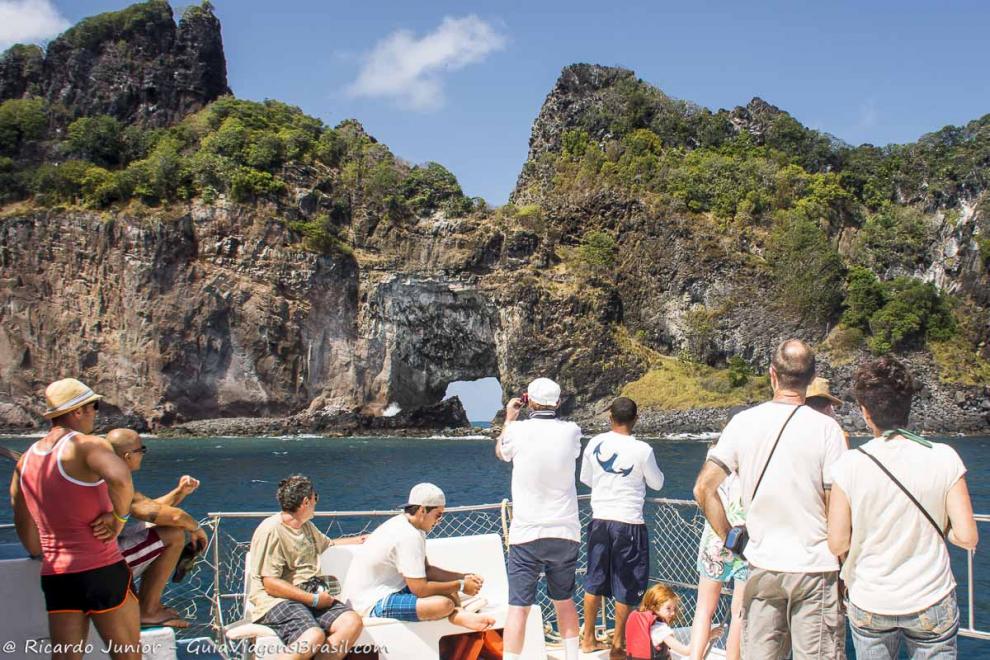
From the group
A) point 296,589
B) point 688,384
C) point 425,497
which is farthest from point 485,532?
point 688,384

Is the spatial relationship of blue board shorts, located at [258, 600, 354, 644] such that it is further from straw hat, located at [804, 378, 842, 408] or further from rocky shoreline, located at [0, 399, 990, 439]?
rocky shoreline, located at [0, 399, 990, 439]

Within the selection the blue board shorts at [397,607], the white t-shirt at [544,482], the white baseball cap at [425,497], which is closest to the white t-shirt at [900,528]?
the white t-shirt at [544,482]

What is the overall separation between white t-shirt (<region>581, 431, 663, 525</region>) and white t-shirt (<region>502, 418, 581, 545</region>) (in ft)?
1.86

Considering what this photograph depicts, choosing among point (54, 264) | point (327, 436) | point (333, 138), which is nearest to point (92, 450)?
point (327, 436)

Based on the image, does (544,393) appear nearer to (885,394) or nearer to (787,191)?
(885,394)

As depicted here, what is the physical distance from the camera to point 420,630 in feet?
15.6

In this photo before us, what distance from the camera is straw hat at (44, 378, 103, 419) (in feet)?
13.2

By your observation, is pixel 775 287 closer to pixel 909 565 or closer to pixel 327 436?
pixel 327 436

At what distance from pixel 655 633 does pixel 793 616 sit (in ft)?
6.60

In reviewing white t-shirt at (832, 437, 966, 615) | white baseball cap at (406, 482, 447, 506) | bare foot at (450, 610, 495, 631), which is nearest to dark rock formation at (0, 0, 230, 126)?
white baseball cap at (406, 482, 447, 506)

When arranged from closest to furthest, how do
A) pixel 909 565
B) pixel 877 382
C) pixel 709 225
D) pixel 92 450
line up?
pixel 909 565, pixel 877 382, pixel 92 450, pixel 709 225

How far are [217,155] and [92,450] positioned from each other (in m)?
63.3

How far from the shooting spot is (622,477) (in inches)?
221

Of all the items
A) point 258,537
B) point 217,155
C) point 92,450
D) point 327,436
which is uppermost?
point 217,155
